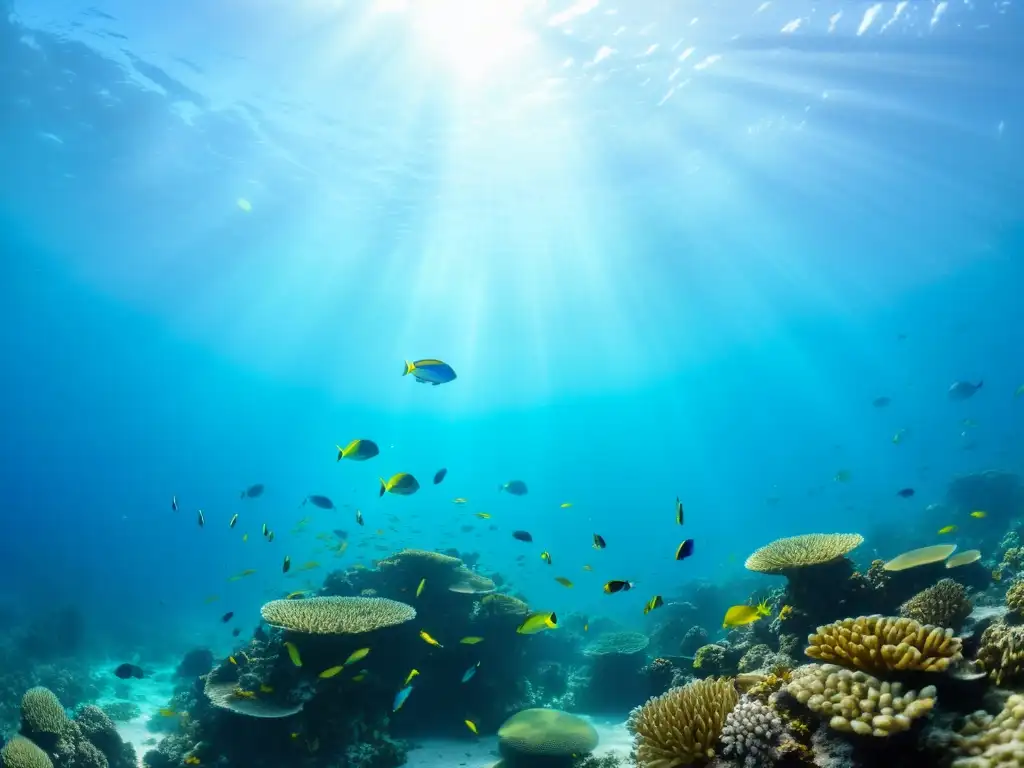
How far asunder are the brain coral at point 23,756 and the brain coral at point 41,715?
0.65m

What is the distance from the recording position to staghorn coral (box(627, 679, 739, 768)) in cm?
440

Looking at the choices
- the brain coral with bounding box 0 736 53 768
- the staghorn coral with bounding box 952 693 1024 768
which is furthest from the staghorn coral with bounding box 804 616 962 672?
Answer: the brain coral with bounding box 0 736 53 768

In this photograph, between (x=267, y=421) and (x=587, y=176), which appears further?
(x=267, y=421)

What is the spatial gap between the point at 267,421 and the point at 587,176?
344ft

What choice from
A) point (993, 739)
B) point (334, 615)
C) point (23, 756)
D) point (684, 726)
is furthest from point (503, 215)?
point (993, 739)

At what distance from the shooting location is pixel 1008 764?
9.80 ft

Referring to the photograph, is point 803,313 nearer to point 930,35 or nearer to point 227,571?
point 930,35

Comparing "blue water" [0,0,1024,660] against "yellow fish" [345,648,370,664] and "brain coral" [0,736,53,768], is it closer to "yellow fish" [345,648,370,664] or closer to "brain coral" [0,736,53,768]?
"brain coral" [0,736,53,768]

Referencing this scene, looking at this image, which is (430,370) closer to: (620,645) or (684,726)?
(684,726)

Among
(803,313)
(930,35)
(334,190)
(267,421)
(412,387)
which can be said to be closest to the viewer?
(930,35)

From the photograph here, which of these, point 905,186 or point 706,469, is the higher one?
point 706,469

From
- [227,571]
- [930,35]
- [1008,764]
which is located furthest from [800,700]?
[227,571]

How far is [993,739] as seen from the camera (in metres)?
3.29

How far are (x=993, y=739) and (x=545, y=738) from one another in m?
5.94
